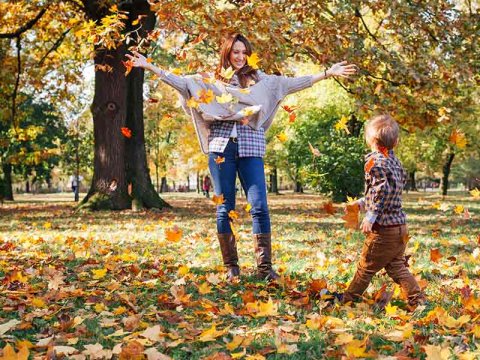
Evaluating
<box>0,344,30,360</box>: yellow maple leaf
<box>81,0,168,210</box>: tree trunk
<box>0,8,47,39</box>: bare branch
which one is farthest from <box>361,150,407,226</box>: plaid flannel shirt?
<box>0,8,47,39</box>: bare branch

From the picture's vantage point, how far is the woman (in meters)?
4.51

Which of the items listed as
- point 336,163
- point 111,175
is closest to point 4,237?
point 111,175

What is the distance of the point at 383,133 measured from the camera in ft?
11.8

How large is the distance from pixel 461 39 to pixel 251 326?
9.68 meters

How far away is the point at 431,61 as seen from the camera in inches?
410

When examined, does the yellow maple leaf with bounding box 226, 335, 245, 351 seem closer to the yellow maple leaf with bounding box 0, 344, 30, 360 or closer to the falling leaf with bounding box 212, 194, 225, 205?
the yellow maple leaf with bounding box 0, 344, 30, 360

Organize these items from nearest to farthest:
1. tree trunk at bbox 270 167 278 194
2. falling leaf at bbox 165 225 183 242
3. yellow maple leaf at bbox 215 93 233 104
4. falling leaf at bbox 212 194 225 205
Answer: yellow maple leaf at bbox 215 93 233 104
falling leaf at bbox 212 194 225 205
falling leaf at bbox 165 225 183 242
tree trunk at bbox 270 167 278 194

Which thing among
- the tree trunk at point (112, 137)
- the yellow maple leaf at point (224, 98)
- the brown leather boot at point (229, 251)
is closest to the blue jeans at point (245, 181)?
the brown leather boot at point (229, 251)

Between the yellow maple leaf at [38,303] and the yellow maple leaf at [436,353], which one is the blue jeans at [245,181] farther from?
the yellow maple leaf at [436,353]

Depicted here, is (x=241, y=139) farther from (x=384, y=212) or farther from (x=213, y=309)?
(x=213, y=309)

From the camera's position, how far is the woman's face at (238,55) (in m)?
4.54

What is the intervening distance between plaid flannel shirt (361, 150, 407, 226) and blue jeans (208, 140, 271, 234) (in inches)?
44.7

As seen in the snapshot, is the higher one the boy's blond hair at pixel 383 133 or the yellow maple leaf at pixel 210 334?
the boy's blond hair at pixel 383 133

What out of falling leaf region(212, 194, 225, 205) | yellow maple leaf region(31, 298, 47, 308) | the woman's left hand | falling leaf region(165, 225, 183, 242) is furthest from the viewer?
falling leaf region(165, 225, 183, 242)
